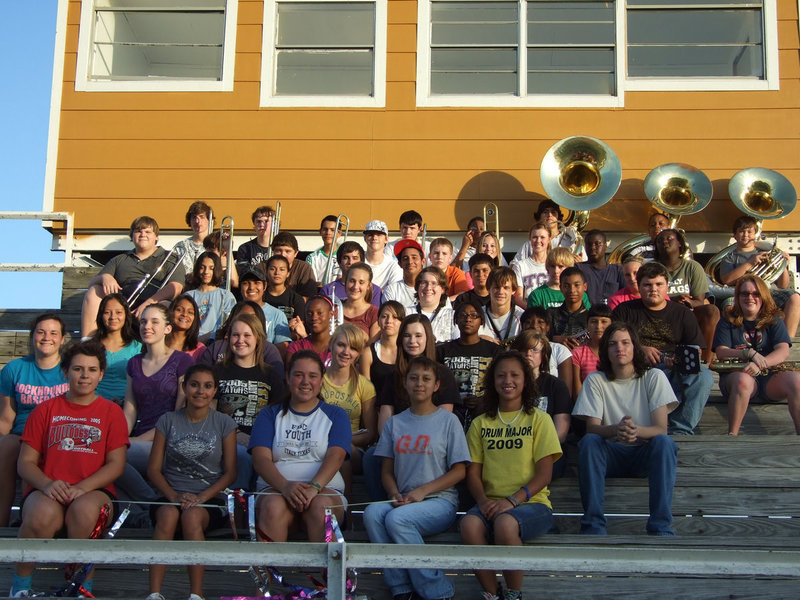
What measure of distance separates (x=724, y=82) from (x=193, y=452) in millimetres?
7263

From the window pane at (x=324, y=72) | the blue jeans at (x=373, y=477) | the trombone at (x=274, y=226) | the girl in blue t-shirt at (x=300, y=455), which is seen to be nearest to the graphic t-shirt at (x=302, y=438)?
the girl in blue t-shirt at (x=300, y=455)

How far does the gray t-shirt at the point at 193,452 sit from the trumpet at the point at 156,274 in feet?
9.95

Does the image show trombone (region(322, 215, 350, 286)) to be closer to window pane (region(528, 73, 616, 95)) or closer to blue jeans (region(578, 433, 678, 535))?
window pane (region(528, 73, 616, 95))

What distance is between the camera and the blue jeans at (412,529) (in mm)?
4109

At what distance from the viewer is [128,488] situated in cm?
498

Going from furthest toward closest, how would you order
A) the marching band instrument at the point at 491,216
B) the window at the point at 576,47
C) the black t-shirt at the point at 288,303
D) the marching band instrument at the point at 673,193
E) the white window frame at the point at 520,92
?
the window at the point at 576,47, the white window frame at the point at 520,92, the marching band instrument at the point at 491,216, the marching band instrument at the point at 673,193, the black t-shirt at the point at 288,303

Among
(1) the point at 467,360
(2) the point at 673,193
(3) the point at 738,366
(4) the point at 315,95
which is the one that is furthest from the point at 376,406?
(4) the point at 315,95

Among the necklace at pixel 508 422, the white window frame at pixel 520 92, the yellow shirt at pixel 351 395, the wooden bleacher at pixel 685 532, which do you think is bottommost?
the wooden bleacher at pixel 685 532

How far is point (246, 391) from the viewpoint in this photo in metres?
5.56

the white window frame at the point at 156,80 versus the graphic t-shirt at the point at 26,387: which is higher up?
the white window frame at the point at 156,80

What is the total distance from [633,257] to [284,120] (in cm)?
414

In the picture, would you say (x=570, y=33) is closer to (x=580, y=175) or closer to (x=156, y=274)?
(x=580, y=175)

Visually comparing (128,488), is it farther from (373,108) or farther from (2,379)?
(373,108)

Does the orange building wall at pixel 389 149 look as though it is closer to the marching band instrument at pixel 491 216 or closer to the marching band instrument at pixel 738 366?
the marching band instrument at pixel 491 216
